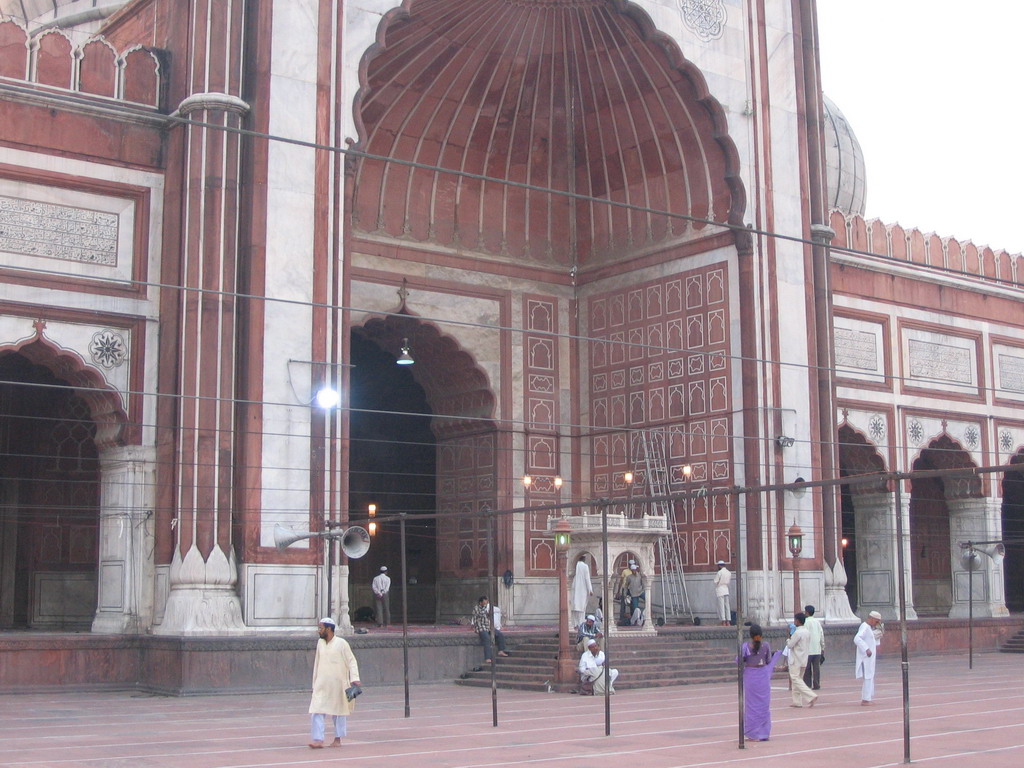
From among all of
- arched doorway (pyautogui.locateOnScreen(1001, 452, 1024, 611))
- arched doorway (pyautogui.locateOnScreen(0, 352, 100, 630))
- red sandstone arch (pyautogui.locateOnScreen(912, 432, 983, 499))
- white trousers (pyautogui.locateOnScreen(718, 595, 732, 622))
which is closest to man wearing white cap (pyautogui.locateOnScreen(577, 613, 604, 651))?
white trousers (pyautogui.locateOnScreen(718, 595, 732, 622))

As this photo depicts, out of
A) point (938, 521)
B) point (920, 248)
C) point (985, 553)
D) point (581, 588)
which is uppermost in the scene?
point (920, 248)

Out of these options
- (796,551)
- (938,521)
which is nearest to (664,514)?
(796,551)

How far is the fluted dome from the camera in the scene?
24.9 metres

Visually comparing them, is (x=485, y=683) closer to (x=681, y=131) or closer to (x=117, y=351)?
(x=117, y=351)

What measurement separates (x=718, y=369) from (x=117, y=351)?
28.2ft

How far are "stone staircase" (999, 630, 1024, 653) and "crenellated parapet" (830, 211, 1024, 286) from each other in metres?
6.03

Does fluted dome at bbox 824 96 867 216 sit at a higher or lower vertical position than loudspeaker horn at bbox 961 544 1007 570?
higher

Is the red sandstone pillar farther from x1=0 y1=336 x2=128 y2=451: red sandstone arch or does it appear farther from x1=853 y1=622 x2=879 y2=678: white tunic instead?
x1=853 y1=622 x2=879 y2=678: white tunic

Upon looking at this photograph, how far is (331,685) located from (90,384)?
6.90 m

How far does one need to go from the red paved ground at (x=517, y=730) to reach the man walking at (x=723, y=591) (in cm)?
301

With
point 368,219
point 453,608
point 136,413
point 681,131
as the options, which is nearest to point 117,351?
point 136,413

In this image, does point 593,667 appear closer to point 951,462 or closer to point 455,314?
point 455,314

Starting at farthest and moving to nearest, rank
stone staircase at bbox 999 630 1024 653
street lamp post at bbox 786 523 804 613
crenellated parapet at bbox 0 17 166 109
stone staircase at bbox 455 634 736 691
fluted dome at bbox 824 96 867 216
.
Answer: fluted dome at bbox 824 96 867 216, stone staircase at bbox 999 630 1024 653, street lamp post at bbox 786 523 804 613, stone staircase at bbox 455 634 736 691, crenellated parapet at bbox 0 17 166 109

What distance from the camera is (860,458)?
22.5 metres
